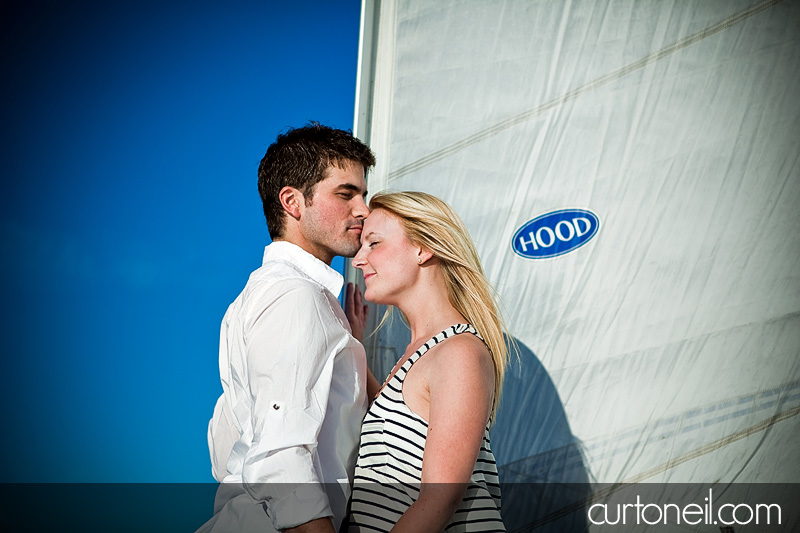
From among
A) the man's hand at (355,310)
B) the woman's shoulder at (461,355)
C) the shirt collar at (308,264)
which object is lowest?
the woman's shoulder at (461,355)

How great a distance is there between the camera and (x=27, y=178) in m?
2.48

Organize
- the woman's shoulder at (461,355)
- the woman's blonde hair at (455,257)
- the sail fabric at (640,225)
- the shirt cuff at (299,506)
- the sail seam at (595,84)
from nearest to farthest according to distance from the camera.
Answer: the shirt cuff at (299,506) < the woman's shoulder at (461,355) < the woman's blonde hair at (455,257) < the sail fabric at (640,225) < the sail seam at (595,84)

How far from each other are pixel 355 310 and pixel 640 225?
1.05 m

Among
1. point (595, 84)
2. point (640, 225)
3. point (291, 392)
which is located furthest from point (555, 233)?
point (291, 392)

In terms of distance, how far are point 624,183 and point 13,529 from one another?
2500mm

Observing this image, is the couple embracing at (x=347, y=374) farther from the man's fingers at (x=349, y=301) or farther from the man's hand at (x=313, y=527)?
the man's fingers at (x=349, y=301)

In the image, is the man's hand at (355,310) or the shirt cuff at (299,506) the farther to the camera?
the man's hand at (355,310)

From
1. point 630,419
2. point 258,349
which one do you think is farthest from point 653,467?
point 258,349

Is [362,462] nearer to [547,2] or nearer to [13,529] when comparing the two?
[13,529]

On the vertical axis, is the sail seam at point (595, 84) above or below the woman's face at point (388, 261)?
above

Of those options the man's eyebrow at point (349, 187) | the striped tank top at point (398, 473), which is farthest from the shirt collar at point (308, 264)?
the striped tank top at point (398, 473)

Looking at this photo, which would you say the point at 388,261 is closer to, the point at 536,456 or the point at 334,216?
the point at 334,216

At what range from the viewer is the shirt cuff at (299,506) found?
1443mm

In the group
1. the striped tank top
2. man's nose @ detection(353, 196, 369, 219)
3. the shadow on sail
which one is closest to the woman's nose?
man's nose @ detection(353, 196, 369, 219)
